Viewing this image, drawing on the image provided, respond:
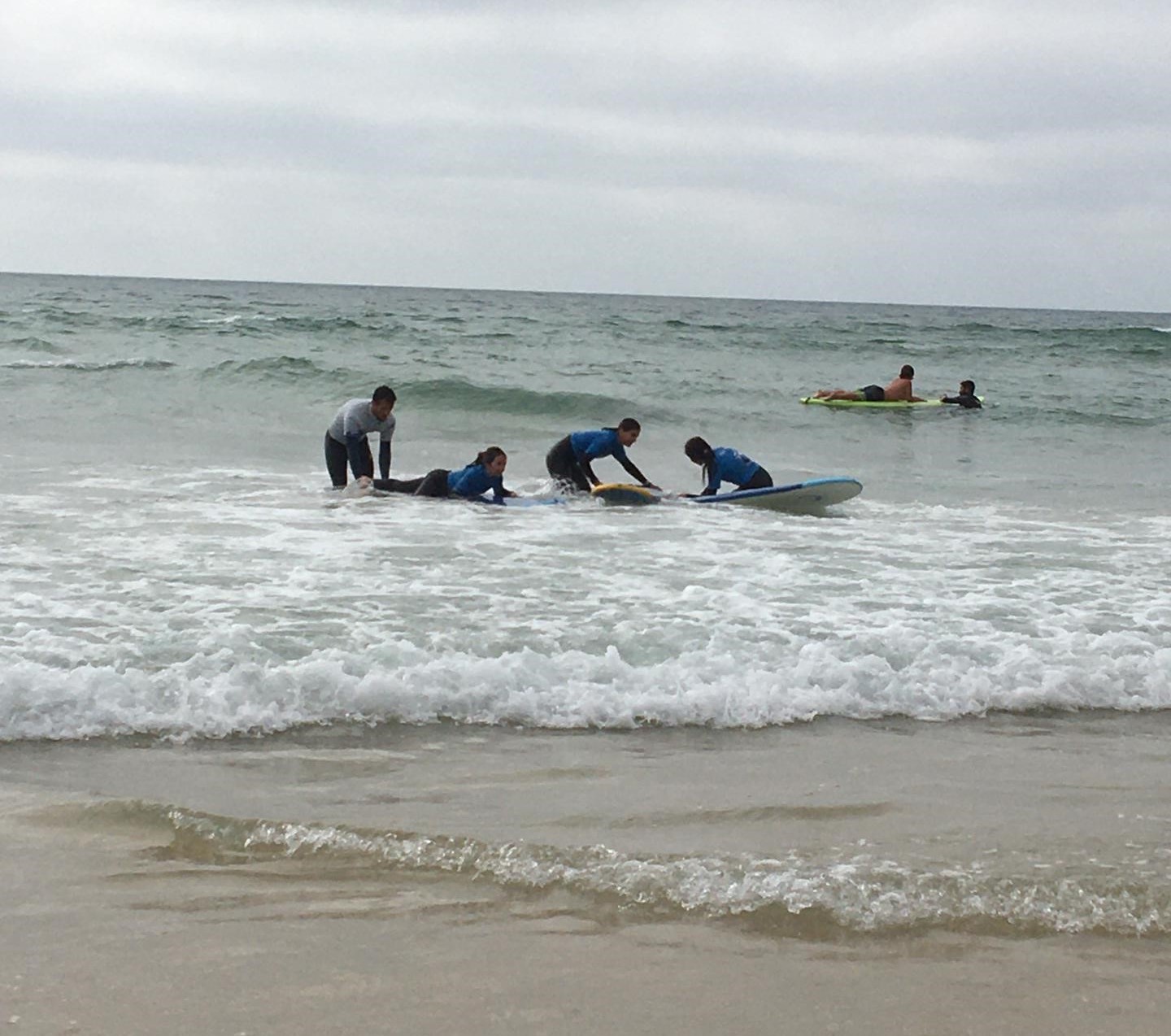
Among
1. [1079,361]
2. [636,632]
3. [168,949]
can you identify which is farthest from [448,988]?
[1079,361]

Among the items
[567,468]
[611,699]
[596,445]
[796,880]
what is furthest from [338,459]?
[796,880]

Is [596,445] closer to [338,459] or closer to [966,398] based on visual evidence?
[338,459]

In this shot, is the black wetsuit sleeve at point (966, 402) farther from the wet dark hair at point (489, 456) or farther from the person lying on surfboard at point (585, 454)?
the wet dark hair at point (489, 456)

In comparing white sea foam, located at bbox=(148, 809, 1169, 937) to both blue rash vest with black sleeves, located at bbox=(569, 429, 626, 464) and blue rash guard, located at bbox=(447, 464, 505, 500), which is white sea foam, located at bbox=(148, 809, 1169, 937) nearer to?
blue rash guard, located at bbox=(447, 464, 505, 500)

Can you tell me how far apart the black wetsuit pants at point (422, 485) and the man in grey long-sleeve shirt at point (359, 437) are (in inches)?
6.0

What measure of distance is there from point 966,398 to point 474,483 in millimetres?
14536

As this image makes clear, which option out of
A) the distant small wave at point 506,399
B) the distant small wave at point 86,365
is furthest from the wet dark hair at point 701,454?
the distant small wave at point 86,365

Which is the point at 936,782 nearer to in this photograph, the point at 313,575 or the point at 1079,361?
the point at 313,575

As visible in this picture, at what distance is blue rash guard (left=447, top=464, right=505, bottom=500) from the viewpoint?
441 inches

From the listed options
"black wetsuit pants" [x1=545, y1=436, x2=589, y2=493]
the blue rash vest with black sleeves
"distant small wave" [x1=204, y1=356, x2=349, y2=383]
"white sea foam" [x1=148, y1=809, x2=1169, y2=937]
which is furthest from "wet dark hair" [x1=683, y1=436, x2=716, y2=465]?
"distant small wave" [x1=204, y1=356, x2=349, y2=383]

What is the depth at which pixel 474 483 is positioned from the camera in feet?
36.9

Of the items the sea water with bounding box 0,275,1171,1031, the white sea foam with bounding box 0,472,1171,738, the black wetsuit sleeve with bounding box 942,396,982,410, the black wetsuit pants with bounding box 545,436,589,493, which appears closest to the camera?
the sea water with bounding box 0,275,1171,1031

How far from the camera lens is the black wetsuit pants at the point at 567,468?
475 inches

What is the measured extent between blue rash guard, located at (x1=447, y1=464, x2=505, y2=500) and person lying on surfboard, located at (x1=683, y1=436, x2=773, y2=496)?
6.16ft
